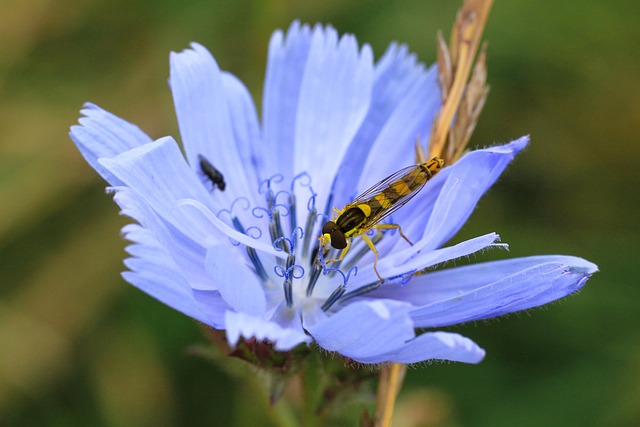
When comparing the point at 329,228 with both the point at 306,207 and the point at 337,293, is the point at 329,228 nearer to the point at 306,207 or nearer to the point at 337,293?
the point at 337,293

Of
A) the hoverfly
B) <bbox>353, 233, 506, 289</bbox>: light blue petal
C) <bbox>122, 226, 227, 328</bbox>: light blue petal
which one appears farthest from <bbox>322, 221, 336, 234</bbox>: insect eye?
<bbox>122, 226, 227, 328</bbox>: light blue petal

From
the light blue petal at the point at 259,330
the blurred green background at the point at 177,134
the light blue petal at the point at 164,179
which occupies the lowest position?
the blurred green background at the point at 177,134

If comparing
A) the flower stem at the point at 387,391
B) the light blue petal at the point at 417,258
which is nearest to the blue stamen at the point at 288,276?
the light blue petal at the point at 417,258

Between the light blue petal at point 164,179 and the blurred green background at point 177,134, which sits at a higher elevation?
the light blue petal at point 164,179

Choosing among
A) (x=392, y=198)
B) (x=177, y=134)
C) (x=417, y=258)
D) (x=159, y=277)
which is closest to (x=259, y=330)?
(x=159, y=277)

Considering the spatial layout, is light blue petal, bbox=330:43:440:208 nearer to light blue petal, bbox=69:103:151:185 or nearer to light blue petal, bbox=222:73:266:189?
light blue petal, bbox=222:73:266:189

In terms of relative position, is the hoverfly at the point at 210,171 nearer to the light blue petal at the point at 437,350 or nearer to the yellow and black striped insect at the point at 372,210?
the yellow and black striped insect at the point at 372,210
